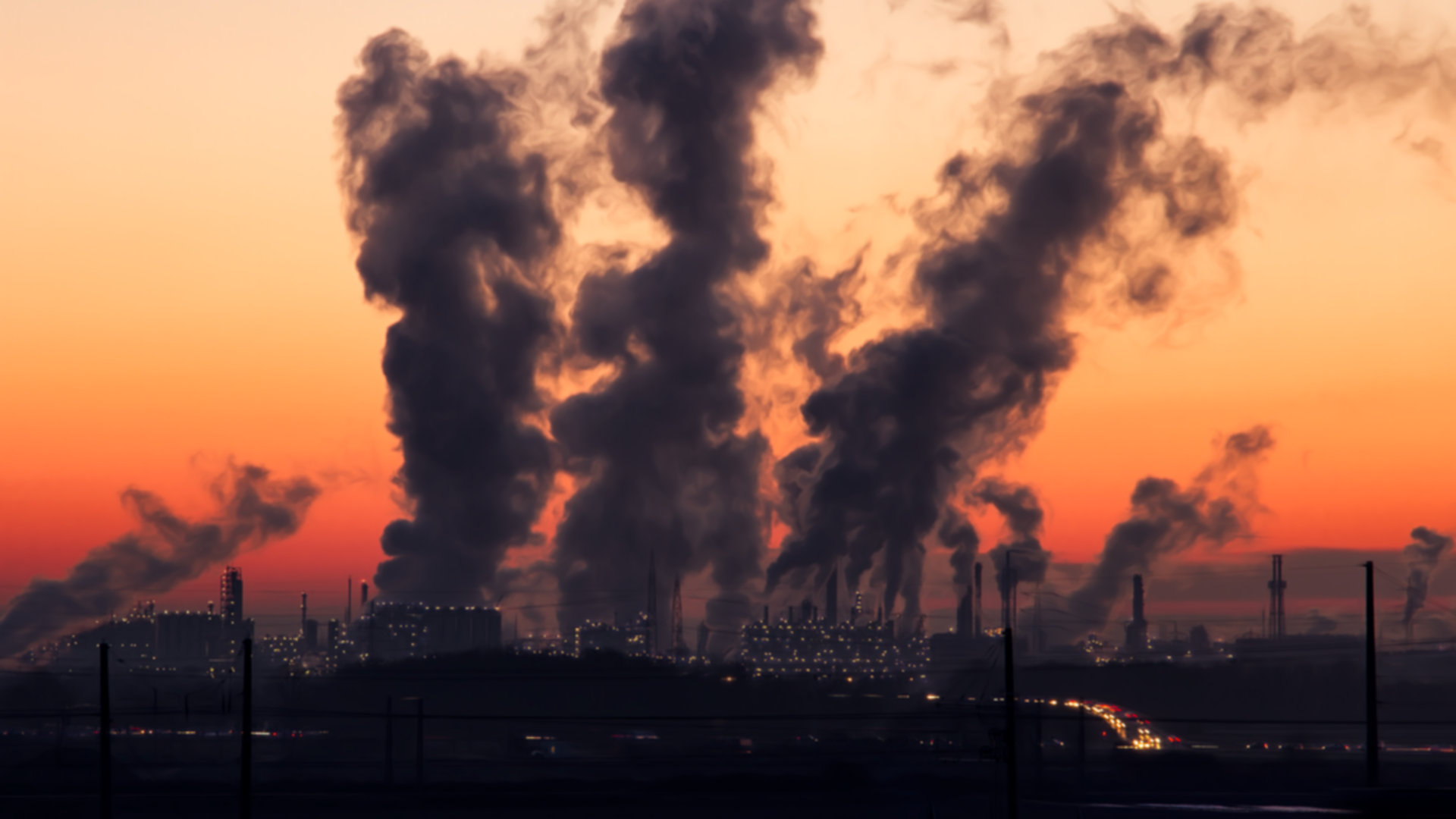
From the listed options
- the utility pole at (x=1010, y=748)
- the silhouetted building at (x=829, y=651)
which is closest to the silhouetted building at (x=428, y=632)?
the silhouetted building at (x=829, y=651)

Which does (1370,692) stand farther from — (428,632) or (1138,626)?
(1138,626)

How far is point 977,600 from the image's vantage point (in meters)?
182

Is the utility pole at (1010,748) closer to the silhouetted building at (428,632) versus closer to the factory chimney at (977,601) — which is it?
the silhouetted building at (428,632)

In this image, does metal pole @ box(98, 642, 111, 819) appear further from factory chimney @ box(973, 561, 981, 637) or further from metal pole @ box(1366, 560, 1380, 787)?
factory chimney @ box(973, 561, 981, 637)

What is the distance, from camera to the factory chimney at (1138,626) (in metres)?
190

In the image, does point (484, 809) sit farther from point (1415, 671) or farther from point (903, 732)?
point (1415, 671)

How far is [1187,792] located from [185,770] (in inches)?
1890

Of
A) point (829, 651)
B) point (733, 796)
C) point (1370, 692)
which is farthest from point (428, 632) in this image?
point (1370, 692)

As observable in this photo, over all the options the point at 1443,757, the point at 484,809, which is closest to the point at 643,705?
the point at 1443,757

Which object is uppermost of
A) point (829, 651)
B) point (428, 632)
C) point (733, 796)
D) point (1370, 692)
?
point (1370, 692)

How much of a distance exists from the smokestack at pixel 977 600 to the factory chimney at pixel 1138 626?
20.1 meters

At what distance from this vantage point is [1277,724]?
13212cm

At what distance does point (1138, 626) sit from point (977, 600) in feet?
82.7

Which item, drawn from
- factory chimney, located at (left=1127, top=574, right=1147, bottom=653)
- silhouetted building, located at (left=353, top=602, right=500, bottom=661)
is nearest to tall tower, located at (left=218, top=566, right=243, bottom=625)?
silhouetted building, located at (left=353, top=602, right=500, bottom=661)
